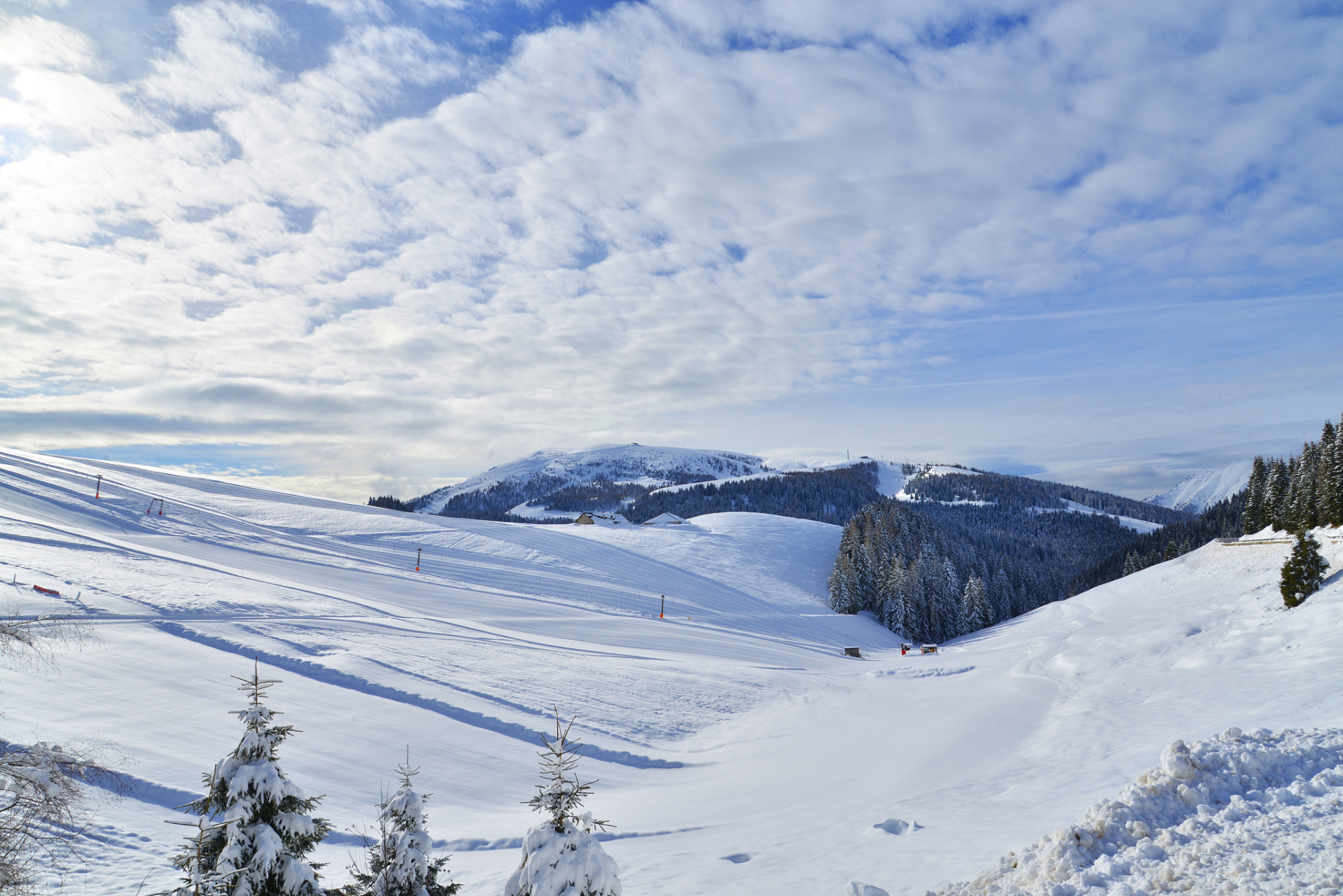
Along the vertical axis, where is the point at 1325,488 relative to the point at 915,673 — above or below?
above

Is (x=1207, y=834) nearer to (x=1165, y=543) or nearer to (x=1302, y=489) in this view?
(x=1302, y=489)

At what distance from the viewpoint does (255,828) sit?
5617 mm

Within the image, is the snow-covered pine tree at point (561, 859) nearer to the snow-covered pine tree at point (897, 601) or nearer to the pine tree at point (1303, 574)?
the pine tree at point (1303, 574)

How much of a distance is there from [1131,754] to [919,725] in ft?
23.2

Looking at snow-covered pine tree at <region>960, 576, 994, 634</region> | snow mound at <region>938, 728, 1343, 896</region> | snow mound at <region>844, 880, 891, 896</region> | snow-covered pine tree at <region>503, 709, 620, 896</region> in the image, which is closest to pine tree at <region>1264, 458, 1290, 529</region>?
snow-covered pine tree at <region>960, 576, 994, 634</region>

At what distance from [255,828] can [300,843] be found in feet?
1.89

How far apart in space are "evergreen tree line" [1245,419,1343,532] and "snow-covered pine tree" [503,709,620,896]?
147 ft

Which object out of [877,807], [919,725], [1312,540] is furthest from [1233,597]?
[877,807]

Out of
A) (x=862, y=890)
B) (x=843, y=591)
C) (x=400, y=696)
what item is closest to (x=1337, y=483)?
(x=843, y=591)

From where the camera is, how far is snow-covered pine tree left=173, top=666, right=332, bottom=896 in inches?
213

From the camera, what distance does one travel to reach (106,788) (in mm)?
10766

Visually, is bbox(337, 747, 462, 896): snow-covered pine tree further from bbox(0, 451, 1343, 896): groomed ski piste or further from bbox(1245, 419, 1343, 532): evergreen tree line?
bbox(1245, 419, 1343, 532): evergreen tree line

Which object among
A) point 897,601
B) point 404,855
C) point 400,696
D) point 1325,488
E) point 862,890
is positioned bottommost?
point 897,601

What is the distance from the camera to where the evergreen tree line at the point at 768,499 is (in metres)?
154
